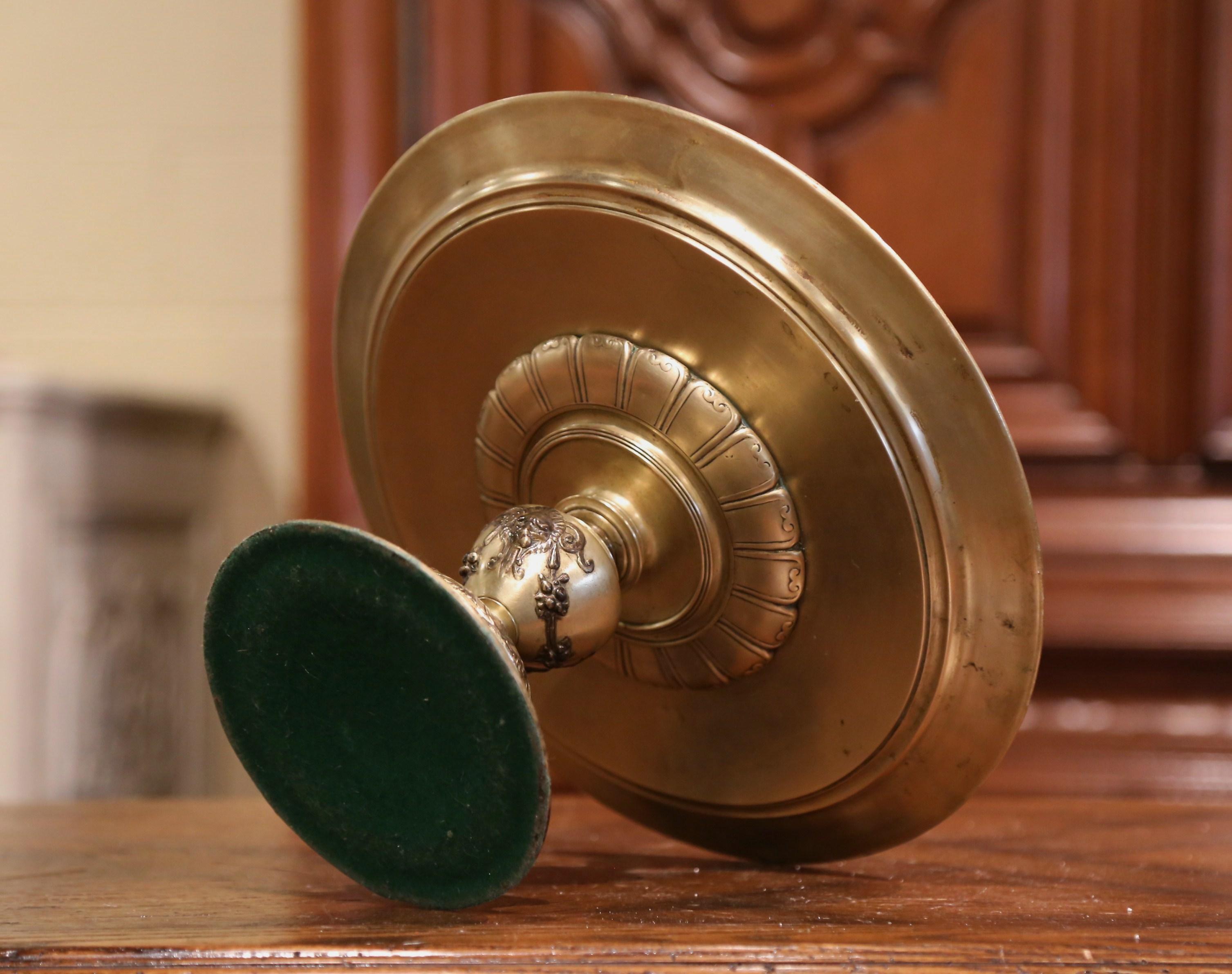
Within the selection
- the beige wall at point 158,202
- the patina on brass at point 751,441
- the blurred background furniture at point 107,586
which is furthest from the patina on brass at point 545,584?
the beige wall at point 158,202

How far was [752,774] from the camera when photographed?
456 millimetres

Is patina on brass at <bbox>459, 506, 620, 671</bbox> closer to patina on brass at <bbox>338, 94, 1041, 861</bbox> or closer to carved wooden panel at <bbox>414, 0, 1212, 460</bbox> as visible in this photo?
patina on brass at <bbox>338, 94, 1041, 861</bbox>

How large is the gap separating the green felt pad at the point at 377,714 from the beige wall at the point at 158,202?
30.9 inches

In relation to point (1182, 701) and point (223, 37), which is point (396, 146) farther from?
point (1182, 701)

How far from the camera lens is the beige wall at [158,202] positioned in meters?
1.15

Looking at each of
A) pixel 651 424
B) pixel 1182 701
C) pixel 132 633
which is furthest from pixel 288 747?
pixel 1182 701

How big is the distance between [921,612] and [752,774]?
11 cm

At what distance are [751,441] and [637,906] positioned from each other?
0.17 meters

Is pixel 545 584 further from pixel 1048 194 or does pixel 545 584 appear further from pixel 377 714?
pixel 1048 194

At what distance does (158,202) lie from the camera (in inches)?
46.4

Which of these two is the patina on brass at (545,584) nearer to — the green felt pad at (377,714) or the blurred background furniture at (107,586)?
the green felt pad at (377,714)

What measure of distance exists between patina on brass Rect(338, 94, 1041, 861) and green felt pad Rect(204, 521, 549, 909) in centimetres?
10

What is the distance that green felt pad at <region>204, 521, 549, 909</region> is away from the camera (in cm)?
34

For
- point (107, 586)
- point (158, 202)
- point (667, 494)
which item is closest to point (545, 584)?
point (667, 494)
